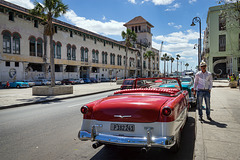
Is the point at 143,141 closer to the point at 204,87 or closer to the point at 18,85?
the point at 204,87

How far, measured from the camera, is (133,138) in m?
2.99

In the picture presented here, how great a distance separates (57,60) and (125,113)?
41253mm

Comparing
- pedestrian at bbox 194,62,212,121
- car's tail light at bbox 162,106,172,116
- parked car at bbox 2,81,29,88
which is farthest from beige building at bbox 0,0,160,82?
car's tail light at bbox 162,106,172,116

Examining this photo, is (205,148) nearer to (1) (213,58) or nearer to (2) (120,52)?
(1) (213,58)

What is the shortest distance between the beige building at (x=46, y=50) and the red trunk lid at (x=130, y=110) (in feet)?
105

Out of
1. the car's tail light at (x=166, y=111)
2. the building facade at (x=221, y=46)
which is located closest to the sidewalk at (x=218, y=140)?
the car's tail light at (x=166, y=111)

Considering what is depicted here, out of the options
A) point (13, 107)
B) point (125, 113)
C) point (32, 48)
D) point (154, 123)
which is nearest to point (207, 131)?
point (154, 123)

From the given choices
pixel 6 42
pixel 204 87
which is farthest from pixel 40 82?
pixel 204 87

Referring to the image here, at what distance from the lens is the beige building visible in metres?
32.0

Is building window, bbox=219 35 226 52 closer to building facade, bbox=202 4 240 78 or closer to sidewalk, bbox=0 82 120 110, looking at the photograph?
building facade, bbox=202 4 240 78

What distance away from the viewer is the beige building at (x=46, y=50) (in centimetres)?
3197

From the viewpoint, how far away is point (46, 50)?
3872 centimetres

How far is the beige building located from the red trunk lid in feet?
105

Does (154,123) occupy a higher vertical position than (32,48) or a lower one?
lower
